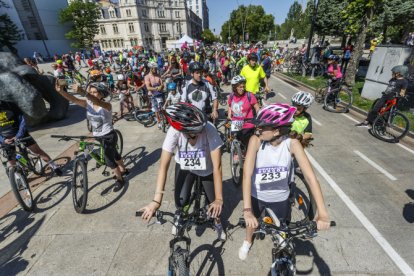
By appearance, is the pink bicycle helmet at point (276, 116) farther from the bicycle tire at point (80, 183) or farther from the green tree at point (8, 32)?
the green tree at point (8, 32)

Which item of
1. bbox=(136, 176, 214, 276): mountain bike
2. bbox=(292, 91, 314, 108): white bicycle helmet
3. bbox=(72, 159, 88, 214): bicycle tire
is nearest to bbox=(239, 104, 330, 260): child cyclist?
bbox=(136, 176, 214, 276): mountain bike

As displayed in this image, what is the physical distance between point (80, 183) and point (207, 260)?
2760 millimetres

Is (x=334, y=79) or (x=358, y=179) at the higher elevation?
(x=334, y=79)

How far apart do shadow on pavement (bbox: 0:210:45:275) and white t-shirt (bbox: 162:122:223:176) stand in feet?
9.69

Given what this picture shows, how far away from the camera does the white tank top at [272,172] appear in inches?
84.4

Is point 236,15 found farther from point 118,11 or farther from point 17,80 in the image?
point 17,80

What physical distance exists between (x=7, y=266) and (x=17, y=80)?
7.24 metres

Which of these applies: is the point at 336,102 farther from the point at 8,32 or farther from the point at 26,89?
the point at 8,32

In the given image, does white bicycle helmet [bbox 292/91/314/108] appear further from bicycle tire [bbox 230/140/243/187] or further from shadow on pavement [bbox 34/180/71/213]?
shadow on pavement [bbox 34/180/71/213]

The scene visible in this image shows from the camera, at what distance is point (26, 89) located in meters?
7.78

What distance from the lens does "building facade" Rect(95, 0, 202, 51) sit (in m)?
68.9

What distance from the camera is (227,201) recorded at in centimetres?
423

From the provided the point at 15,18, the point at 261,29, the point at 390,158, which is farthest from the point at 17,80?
the point at 261,29

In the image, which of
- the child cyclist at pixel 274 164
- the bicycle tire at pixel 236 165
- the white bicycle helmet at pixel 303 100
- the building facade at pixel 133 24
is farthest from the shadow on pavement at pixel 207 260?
the building facade at pixel 133 24
